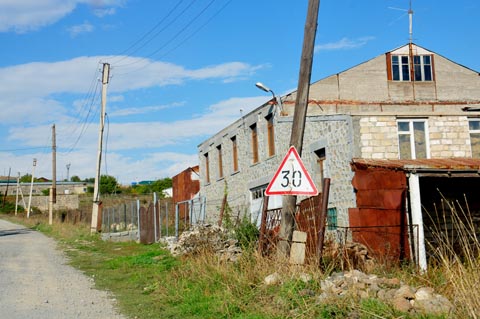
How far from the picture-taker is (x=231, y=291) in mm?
8859

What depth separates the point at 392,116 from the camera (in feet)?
59.3

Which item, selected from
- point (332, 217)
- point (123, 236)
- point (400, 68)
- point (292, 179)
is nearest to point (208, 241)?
point (292, 179)

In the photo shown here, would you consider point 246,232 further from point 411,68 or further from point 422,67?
point 422,67

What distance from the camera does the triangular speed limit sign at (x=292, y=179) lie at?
939 centimetres

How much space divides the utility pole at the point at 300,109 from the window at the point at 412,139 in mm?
8408

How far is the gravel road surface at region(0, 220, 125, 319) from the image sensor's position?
9.19 m

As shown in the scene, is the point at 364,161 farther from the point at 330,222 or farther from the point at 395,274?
the point at 395,274

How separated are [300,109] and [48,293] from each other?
586cm

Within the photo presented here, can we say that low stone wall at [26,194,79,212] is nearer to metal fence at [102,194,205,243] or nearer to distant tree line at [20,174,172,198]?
distant tree line at [20,174,172,198]

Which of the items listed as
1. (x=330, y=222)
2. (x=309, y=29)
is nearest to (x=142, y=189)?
(x=330, y=222)

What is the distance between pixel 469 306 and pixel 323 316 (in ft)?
5.58

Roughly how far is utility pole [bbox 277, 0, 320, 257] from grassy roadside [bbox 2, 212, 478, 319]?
713mm

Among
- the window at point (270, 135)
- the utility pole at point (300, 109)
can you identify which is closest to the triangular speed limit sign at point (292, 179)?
the utility pole at point (300, 109)

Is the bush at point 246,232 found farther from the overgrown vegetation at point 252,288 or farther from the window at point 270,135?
the window at point 270,135
